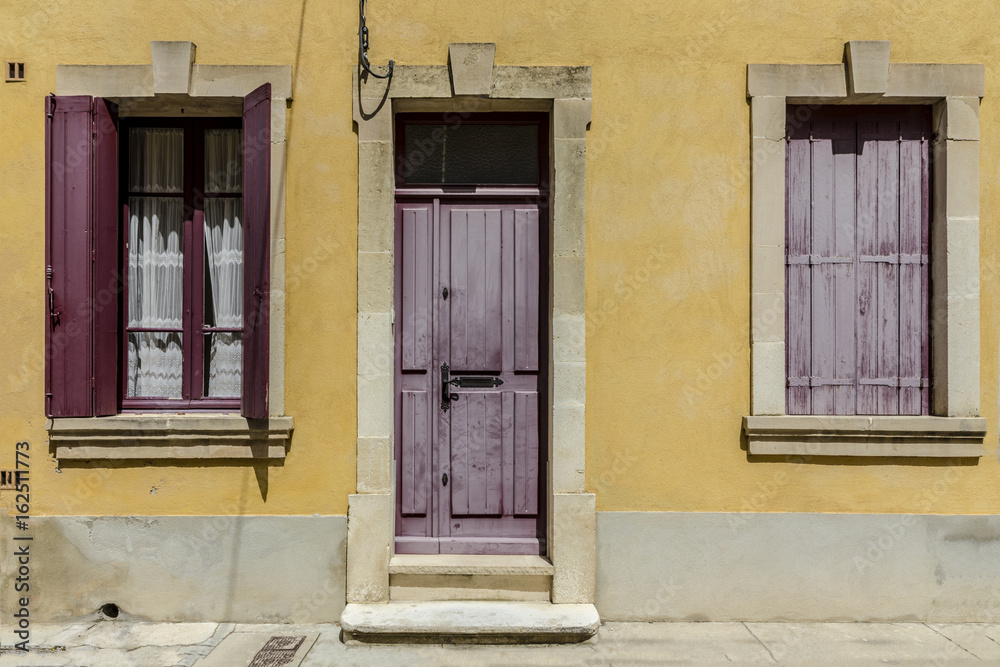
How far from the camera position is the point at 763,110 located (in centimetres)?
425

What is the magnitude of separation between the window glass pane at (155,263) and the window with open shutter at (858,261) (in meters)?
3.82

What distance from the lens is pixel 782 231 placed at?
4270mm

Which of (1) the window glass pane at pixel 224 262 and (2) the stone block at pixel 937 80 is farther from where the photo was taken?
(1) the window glass pane at pixel 224 262

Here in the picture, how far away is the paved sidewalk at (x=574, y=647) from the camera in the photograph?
379 centimetres

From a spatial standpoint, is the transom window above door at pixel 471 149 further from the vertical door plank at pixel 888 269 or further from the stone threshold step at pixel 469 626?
the stone threshold step at pixel 469 626

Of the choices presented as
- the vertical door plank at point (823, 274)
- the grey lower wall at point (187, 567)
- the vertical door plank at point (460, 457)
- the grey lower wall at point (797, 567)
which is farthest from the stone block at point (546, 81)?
the grey lower wall at point (187, 567)

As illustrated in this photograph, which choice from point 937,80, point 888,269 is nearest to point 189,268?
point 888,269

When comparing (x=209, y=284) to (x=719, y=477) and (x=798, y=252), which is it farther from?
(x=798, y=252)

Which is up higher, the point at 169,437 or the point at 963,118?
the point at 963,118

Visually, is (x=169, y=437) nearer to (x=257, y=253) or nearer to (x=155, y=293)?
(x=155, y=293)

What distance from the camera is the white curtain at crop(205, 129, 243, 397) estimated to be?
448cm

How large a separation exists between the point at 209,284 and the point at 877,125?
4298mm

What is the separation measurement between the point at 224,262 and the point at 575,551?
281 centimetres

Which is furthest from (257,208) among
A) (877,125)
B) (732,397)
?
(877,125)
